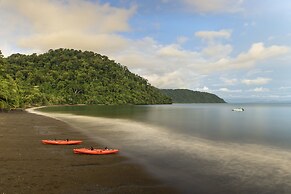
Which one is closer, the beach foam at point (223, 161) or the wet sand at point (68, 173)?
the wet sand at point (68, 173)

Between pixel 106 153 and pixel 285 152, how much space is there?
2156 cm

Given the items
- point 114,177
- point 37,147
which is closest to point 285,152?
point 114,177

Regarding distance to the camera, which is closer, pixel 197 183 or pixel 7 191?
pixel 7 191

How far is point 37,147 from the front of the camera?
29047 mm

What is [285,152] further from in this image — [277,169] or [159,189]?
[159,189]

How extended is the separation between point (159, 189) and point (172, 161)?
337 inches

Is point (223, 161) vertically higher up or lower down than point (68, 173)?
lower down

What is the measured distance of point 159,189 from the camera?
17.2 meters

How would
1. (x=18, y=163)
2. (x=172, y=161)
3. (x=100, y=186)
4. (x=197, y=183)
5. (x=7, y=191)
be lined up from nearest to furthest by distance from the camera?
(x=7, y=191) < (x=100, y=186) < (x=197, y=183) < (x=18, y=163) < (x=172, y=161)

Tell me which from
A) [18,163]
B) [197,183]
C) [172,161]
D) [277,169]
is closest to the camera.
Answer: [197,183]

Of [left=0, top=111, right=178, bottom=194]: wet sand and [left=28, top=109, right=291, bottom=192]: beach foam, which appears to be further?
[left=28, top=109, right=291, bottom=192]: beach foam

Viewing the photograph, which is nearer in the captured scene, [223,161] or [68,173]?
[68,173]

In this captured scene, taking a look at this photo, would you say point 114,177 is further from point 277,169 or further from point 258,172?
point 277,169

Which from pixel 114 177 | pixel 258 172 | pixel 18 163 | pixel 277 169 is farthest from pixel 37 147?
pixel 277 169
